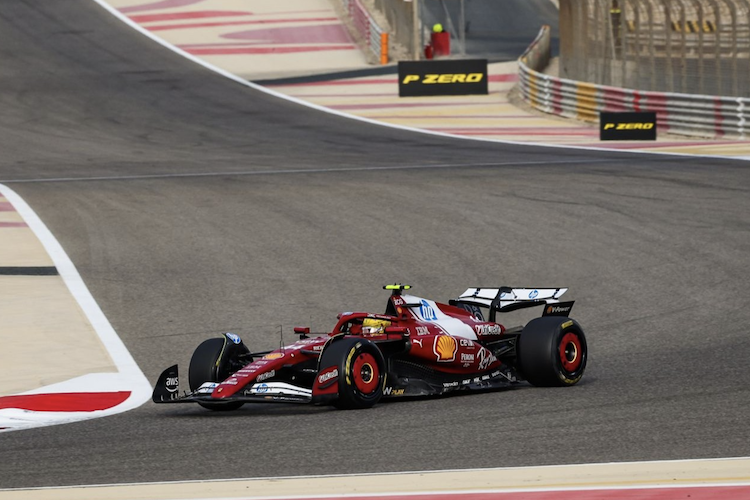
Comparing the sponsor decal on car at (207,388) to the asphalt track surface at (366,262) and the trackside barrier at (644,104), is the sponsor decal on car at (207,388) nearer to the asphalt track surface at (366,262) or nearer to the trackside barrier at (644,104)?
the asphalt track surface at (366,262)

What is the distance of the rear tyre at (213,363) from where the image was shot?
30.8 feet

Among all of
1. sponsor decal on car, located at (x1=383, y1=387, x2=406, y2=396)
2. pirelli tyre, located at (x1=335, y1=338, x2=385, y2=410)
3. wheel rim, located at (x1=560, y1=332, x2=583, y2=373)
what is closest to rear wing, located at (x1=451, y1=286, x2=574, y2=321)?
wheel rim, located at (x1=560, y1=332, x2=583, y2=373)

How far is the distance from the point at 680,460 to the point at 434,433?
1.59 m

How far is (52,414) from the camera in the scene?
920 centimetres

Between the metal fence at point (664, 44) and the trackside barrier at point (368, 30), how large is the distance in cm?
966

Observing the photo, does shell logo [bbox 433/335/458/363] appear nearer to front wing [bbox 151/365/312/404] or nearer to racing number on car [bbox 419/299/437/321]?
racing number on car [bbox 419/299/437/321]

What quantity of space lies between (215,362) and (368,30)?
36986 mm

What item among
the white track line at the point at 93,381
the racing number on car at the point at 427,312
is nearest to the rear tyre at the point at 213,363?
the white track line at the point at 93,381

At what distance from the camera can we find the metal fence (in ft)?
91.0

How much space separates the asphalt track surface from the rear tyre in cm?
24

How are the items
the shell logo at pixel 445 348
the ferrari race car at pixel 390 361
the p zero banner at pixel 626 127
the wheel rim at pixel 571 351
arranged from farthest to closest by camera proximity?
the p zero banner at pixel 626 127, the wheel rim at pixel 571 351, the shell logo at pixel 445 348, the ferrari race car at pixel 390 361

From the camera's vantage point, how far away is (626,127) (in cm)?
2828

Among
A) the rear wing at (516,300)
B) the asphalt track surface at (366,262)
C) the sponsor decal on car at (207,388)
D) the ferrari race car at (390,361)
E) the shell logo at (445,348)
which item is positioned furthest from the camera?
the rear wing at (516,300)

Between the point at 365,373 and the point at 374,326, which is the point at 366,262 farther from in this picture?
the point at 365,373
